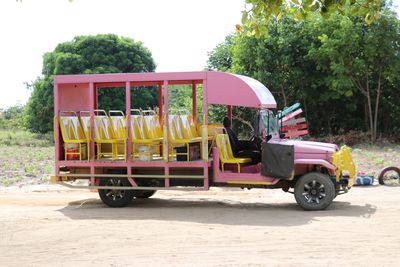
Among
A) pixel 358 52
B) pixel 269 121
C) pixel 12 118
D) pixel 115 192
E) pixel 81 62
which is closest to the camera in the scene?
pixel 269 121

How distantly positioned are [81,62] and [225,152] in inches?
1159

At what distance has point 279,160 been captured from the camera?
11.9 metres

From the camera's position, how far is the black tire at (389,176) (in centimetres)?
1627

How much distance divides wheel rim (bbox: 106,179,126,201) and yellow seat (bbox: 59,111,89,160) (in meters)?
0.89

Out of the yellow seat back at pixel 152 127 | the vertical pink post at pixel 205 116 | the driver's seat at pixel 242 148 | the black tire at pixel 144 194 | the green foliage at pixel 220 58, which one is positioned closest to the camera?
the vertical pink post at pixel 205 116

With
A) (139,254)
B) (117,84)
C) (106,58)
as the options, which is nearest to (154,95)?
(106,58)

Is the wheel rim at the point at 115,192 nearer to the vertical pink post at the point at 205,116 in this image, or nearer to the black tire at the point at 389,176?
the vertical pink post at the point at 205,116

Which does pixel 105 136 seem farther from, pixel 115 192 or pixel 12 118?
pixel 12 118

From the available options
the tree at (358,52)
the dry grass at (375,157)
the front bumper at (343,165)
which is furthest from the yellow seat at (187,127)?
the tree at (358,52)

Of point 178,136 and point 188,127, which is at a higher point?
point 188,127

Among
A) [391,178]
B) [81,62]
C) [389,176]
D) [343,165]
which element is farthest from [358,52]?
[81,62]

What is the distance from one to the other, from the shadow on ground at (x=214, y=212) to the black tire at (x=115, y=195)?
18cm

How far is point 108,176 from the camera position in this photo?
504 inches

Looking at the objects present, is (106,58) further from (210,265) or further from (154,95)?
(210,265)
